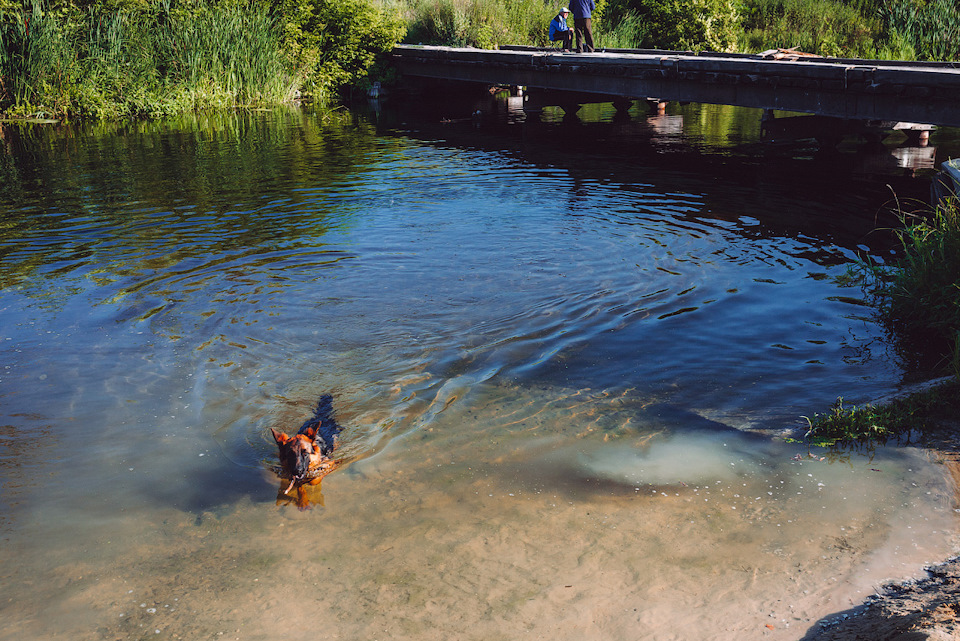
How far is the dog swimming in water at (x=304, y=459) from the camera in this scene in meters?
4.34

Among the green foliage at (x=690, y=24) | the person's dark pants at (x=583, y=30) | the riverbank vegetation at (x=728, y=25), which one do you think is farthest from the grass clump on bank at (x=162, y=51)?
the person's dark pants at (x=583, y=30)

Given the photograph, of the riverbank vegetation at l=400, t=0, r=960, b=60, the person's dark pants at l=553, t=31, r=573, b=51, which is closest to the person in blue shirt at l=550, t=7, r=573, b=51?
the person's dark pants at l=553, t=31, r=573, b=51

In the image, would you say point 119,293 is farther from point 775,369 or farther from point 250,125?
point 250,125

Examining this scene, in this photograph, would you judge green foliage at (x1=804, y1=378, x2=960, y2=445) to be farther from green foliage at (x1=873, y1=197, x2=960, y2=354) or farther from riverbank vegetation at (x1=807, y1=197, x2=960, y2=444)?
green foliage at (x1=873, y1=197, x2=960, y2=354)

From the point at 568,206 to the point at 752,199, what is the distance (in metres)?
2.79

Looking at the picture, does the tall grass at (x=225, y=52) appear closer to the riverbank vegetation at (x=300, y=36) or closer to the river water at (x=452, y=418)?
the riverbank vegetation at (x=300, y=36)

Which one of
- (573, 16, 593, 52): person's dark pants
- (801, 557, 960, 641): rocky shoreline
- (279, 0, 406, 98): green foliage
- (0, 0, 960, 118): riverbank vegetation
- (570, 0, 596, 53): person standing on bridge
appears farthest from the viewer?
(279, 0, 406, 98): green foliage

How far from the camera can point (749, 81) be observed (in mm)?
13594

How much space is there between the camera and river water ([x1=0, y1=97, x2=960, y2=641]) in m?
3.49

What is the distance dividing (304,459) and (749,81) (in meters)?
12.1

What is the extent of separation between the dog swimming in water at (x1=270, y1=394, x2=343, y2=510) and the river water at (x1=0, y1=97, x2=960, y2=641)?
0.42 feet

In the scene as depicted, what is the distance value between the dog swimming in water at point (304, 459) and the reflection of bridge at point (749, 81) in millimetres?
9908

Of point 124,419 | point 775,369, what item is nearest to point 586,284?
point 775,369

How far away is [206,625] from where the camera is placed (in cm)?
334
